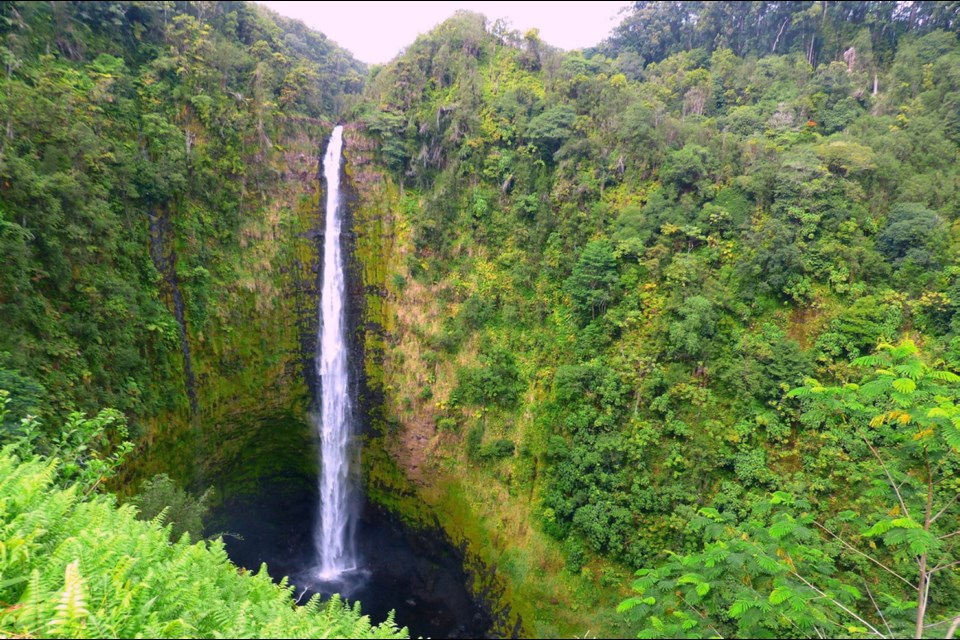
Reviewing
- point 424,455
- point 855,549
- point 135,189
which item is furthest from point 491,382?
point 135,189

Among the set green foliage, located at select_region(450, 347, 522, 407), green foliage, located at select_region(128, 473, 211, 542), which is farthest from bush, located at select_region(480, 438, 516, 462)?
green foliage, located at select_region(128, 473, 211, 542)

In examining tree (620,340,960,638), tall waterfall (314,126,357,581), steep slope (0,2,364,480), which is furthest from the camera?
tall waterfall (314,126,357,581)

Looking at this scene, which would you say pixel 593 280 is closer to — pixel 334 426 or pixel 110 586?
pixel 334 426

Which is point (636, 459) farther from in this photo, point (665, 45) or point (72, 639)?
point (665, 45)

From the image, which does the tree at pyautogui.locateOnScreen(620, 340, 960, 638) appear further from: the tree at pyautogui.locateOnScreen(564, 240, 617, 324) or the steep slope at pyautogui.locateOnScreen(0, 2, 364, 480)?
the steep slope at pyautogui.locateOnScreen(0, 2, 364, 480)

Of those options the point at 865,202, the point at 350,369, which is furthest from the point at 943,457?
the point at 350,369
